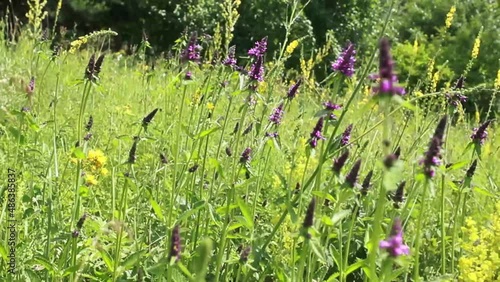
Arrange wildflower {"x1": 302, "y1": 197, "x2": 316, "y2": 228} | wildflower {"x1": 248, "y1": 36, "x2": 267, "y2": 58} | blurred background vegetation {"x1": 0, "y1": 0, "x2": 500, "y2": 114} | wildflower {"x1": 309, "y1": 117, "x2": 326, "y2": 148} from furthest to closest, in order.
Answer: blurred background vegetation {"x1": 0, "y1": 0, "x2": 500, "y2": 114} → wildflower {"x1": 248, "y1": 36, "x2": 267, "y2": 58} → wildflower {"x1": 309, "y1": 117, "x2": 326, "y2": 148} → wildflower {"x1": 302, "y1": 197, "x2": 316, "y2": 228}

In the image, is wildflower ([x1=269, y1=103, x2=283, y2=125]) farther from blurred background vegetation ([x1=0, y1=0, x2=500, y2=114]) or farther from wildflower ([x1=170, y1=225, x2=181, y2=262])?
blurred background vegetation ([x1=0, y1=0, x2=500, y2=114])

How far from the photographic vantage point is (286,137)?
366 cm

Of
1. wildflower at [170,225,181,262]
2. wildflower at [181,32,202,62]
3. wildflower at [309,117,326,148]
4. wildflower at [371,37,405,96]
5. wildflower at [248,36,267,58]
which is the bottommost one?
wildflower at [170,225,181,262]

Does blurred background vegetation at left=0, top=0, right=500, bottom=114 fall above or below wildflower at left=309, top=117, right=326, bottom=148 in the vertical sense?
below

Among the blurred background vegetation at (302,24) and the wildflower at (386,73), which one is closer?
the wildflower at (386,73)

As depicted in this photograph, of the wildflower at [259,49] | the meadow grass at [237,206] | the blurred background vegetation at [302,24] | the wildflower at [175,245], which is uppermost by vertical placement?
the wildflower at [259,49]

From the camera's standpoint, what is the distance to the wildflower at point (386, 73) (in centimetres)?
88

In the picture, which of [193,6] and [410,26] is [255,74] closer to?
[193,6]

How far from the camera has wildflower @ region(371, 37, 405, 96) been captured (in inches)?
34.7

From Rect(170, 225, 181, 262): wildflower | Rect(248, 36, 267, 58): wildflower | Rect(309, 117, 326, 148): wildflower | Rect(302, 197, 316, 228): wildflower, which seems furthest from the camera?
Rect(248, 36, 267, 58): wildflower

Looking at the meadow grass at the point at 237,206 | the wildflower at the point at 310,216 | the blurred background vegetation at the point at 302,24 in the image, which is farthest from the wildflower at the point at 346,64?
the blurred background vegetation at the point at 302,24

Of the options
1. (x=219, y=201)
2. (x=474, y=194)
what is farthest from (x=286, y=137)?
(x=219, y=201)

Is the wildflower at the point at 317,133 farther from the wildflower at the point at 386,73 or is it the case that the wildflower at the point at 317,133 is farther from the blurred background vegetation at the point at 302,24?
the blurred background vegetation at the point at 302,24

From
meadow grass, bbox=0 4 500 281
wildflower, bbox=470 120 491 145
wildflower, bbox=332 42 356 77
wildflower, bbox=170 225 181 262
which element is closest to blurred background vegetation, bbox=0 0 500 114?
meadow grass, bbox=0 4 500 281
